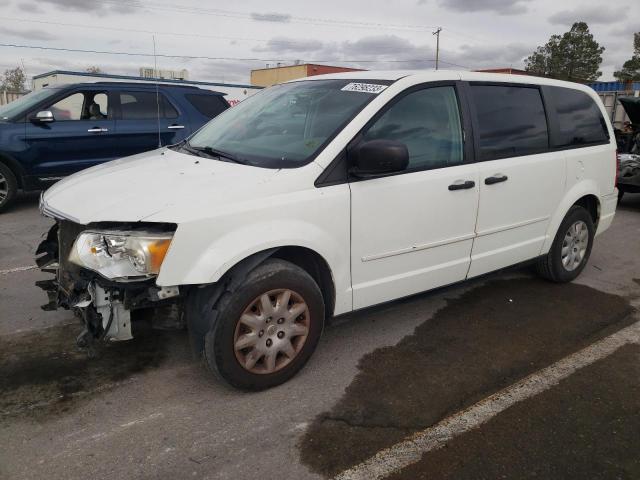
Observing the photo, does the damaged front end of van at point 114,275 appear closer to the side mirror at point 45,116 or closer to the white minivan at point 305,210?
the white minivan at point 305,210

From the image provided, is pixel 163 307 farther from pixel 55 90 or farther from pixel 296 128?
pixel 55 90

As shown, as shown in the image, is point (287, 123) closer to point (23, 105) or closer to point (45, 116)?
point (45, 116)

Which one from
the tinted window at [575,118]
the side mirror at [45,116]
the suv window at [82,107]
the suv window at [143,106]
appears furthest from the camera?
the suv window at [143,106]

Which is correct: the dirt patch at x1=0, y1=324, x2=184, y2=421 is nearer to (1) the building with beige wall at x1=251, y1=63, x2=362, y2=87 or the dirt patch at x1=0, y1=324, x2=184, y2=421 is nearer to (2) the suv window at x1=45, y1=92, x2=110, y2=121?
(2) the suv window at x1=45, y1=92, x2=110, y2=121

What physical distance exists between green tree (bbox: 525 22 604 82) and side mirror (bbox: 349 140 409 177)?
5526 cm

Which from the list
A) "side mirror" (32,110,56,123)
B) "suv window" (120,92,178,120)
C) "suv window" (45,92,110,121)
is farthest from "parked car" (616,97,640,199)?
"side mirror" (32,110,56,123)

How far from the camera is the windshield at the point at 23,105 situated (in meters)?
7.07

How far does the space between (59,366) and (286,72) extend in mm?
33034

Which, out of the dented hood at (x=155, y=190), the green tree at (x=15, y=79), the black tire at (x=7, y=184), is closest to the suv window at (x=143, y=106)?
the black tire at (x=7, y=184)

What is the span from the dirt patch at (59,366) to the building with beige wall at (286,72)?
25.9m

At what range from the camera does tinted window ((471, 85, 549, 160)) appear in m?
3.76

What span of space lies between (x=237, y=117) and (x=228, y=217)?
1.48m

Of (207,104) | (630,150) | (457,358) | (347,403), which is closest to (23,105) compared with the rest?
(207,104)

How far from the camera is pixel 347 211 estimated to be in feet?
9.89
